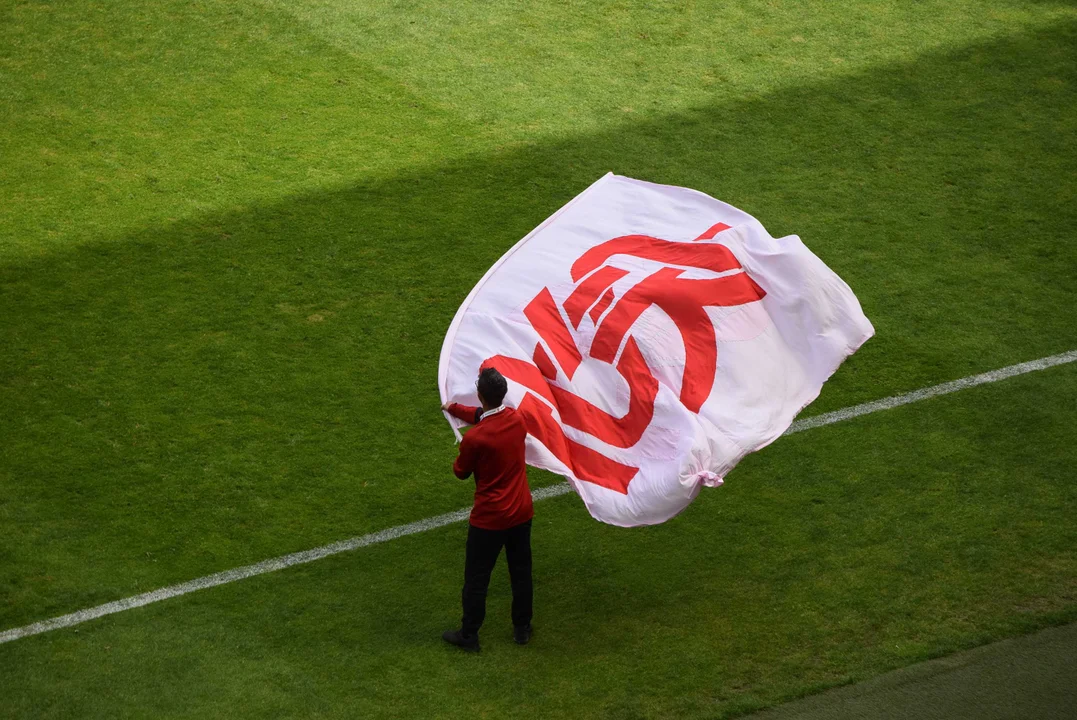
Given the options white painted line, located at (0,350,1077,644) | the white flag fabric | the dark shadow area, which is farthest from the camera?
the dark shadow area

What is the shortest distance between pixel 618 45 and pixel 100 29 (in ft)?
17.0

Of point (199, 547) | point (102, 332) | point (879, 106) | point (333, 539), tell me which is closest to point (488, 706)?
point (333, 539)

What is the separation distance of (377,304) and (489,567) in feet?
10.9

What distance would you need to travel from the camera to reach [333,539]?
6676 mm

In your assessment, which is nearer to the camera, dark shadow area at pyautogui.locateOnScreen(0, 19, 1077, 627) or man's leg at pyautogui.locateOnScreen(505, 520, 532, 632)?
man's leg at pyautogui.locateOnScreen(505, 520, 532, 632)

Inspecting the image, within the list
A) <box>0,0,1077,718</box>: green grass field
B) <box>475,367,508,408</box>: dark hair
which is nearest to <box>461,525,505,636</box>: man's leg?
<box>0,0,1077,718</box>: green grass field

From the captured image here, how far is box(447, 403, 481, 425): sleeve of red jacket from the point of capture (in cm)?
562

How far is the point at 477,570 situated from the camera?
570 centimetres

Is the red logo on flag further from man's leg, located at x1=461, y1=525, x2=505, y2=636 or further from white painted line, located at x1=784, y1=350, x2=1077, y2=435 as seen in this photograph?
white painted line, located at x1=784, y1=350, x2=1077, y2=435

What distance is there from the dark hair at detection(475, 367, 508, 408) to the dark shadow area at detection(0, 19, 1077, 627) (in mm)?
1659

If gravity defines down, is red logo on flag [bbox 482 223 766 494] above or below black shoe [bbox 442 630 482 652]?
above

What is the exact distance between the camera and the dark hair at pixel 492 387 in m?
5.44

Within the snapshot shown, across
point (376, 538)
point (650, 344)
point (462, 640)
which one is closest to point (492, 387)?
point (650, 344)

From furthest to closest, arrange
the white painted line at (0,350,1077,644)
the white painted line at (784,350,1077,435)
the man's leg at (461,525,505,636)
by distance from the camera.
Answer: the white painted line at (784,350,1077,435)
the white painted line at (0,350,1077,644)
the man's leg at (461,525,505,636)
